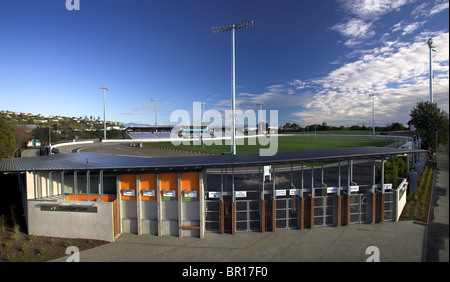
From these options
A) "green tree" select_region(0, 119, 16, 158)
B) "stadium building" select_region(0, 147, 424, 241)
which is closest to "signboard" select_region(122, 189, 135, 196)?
"stadium building" select_region(0, 147, 424, 241)

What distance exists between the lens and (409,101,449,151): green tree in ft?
113

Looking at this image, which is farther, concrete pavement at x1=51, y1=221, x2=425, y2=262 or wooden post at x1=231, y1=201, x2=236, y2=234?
wooden post at x1=231, y1=201, x2=236, y2=234

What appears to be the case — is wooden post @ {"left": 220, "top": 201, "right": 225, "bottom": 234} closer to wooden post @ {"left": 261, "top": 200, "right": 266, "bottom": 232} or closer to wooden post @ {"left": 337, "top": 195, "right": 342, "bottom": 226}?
wooden post @ {"left": 261, "top": 200, "right": 266, "bottom": 232}

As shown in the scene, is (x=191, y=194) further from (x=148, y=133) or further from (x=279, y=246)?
(x=148, y=133)

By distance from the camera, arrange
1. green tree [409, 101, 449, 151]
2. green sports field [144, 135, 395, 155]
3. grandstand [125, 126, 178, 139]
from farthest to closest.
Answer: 1. grandstand [125, 126, 178, 139]
2. green sports field [144, 135, 395, 155]
3. green tree [409, 101, 449, 151]

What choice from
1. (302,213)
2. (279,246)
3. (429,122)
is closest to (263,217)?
(279,246)

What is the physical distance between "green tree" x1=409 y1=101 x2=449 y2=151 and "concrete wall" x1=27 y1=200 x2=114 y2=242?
45.3m

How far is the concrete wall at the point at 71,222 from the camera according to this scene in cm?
1070

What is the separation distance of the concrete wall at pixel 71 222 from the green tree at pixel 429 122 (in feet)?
149

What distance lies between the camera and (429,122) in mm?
Answer: 35781

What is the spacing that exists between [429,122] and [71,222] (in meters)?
50.0

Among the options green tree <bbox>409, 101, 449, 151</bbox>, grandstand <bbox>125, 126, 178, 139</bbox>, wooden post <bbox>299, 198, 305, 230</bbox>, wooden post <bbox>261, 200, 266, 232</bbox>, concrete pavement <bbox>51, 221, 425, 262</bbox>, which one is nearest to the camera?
concrete pavement <bbox>51, 221, 425, 262</bbox>

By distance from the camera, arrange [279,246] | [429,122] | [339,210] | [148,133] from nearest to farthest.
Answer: [279,246] < [339,210] < [429,122] < [148,133]
